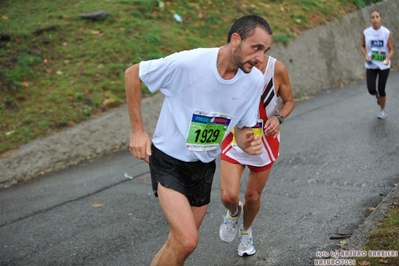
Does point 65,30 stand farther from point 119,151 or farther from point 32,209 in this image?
point 32,209

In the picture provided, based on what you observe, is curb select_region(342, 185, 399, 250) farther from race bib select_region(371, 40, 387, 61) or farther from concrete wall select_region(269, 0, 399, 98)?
concrete wall select_region(269, 0, 399, 98)

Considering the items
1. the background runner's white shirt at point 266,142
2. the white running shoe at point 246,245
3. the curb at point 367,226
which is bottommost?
the white running shoe at point 246,245

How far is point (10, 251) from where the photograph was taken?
18.7 ft

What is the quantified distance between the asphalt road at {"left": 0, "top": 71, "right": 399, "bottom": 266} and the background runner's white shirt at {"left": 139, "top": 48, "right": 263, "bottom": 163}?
1560 mm

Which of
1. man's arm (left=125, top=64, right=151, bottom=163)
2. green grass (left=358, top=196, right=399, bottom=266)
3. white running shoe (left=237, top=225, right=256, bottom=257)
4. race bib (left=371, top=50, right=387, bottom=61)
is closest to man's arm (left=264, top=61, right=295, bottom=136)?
white running shoe (left=237, top=225, right=256, bottom=257)

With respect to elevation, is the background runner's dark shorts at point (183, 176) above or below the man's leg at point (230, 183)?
above

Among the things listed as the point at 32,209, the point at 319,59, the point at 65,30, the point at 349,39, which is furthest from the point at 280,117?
the point at 349,39

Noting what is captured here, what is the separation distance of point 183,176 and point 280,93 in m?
1.45

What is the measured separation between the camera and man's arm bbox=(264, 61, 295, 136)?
4.91 metres

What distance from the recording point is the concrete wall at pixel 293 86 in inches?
336

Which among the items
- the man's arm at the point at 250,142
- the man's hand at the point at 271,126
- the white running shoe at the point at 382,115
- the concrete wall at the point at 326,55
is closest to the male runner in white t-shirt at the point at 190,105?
the man's arm at the point at 250,142

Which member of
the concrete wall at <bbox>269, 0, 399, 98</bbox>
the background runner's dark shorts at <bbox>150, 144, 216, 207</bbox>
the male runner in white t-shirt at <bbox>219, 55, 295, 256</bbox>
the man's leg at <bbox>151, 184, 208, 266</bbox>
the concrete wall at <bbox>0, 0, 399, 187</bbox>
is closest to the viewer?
the man's leg at <bbox>151, 184, 208, 266</bbox>

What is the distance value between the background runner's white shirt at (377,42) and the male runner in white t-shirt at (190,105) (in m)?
7.66

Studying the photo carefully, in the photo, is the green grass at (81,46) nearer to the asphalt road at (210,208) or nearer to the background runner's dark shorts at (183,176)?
the asphalt road at (210,208)
